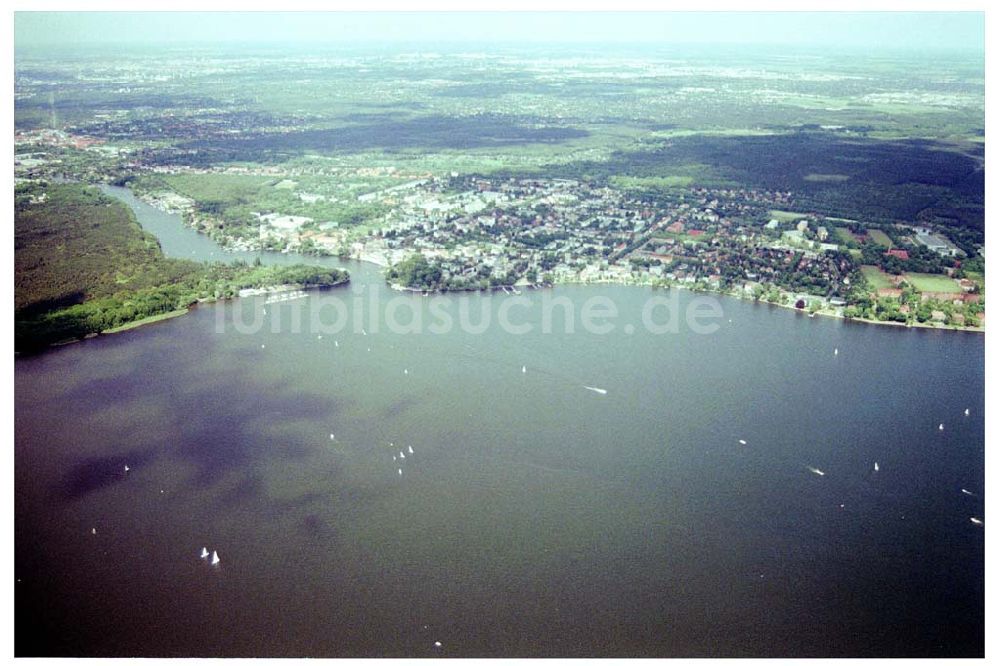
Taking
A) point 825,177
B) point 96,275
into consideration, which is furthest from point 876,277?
point 96,275

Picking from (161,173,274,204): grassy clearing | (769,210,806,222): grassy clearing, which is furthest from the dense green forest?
(769,210,806,222): grassy clearing

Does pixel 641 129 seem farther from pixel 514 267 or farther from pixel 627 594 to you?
pixel 627 594

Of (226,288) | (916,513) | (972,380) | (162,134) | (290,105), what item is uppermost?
(290,105)

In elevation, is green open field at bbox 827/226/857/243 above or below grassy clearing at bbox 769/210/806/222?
below

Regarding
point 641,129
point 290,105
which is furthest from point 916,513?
point 290,105

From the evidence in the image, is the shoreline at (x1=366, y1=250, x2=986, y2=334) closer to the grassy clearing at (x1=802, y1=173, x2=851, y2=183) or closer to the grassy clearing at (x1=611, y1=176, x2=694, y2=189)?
the grassy clearing at (x1=611, y1=176, x2=694, y2=189)

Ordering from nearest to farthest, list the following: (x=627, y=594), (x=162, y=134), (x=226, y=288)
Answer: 1. (x=627, y=594)
2. (x=226, y=288)
3. (x=162, y=134)

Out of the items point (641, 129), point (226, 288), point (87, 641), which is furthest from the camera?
point (641, 129)

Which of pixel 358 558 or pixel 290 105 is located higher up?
pixel 290 105
